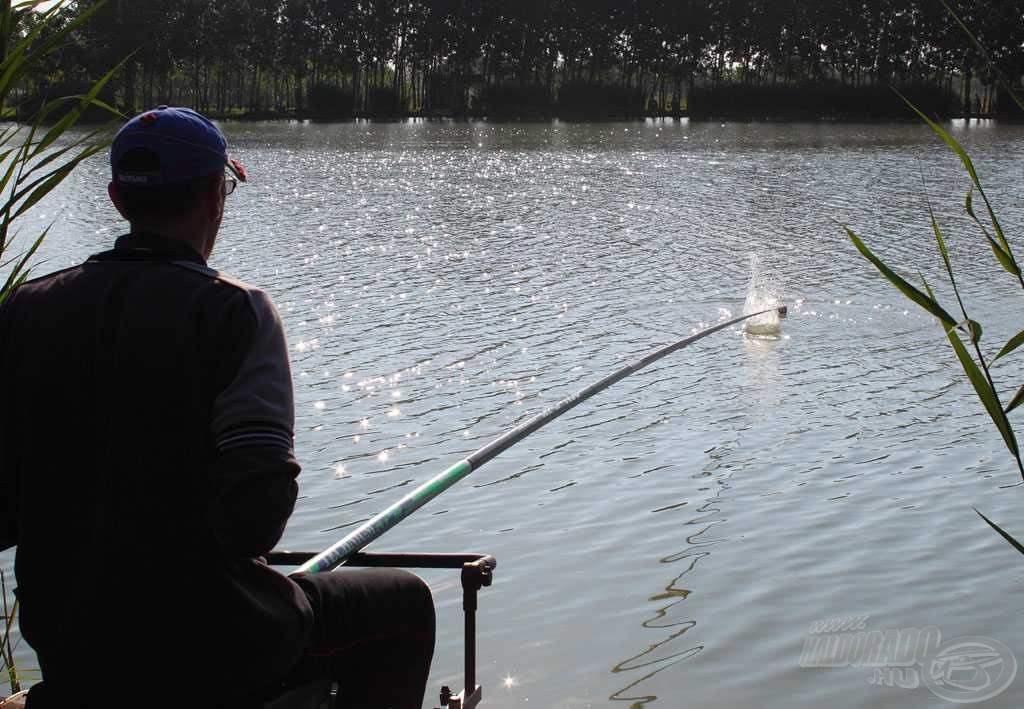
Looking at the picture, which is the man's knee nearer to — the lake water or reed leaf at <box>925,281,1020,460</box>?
reed leaf at <box>925,281,1020,460</box>

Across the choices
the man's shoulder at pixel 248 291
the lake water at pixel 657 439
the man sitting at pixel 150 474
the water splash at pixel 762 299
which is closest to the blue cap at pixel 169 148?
the man sitting at pixel 150 474

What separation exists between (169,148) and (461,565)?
126cm

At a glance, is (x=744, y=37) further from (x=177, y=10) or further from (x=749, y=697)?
(x=749, y=697)

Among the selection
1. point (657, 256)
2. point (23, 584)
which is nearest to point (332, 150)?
point (657, 256)

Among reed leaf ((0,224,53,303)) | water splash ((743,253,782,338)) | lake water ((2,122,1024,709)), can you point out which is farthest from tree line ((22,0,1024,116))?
reed leaf ((0,224,53,303))

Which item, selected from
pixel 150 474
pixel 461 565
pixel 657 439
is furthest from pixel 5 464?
pixel 657 439

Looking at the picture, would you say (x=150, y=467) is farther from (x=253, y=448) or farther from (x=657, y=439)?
(x=657, y=439)

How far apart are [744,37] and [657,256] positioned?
81671 mm

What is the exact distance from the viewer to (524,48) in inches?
4018

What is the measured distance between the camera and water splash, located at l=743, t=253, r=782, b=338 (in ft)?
45.6

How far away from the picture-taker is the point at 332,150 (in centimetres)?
5253

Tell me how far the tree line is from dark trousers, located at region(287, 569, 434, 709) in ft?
288

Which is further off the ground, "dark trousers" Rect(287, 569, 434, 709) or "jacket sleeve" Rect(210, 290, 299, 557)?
"jacket sleeve" Rect(210, 290, 299, 557)

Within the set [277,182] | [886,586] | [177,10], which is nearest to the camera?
[886,586]
